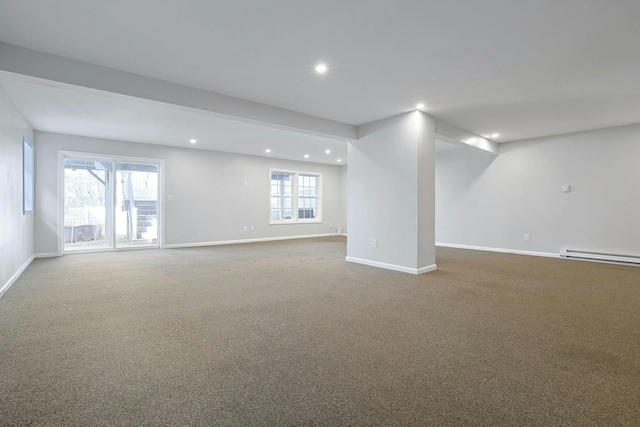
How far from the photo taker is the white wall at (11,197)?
11.4 feet

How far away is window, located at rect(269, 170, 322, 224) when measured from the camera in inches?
368

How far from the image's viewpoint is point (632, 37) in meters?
2.59

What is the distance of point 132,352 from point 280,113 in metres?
3.47

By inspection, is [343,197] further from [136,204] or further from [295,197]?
[136,204]

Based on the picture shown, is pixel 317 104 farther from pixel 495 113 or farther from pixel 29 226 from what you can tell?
pixel 29 226

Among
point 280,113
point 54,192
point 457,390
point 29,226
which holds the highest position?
point 280,113

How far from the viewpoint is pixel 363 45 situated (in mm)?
2736

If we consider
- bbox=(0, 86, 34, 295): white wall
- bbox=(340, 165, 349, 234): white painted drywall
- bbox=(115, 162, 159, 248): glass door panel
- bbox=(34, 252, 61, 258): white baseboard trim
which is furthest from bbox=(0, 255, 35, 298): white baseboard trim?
bbox=(340, 165, 349, 234): white painted drywall

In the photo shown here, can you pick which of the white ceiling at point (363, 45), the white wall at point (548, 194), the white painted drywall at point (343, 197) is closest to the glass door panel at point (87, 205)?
the white ceiling at point (363, 45)

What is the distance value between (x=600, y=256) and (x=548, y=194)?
1.41m

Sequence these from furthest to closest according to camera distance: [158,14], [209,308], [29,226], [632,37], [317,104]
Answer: [29,226]
[317,104]
[209,308]
[632,37]
[158,14]

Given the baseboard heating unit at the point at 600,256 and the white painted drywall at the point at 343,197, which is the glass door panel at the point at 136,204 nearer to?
the white painted drywall at the point at 343,197

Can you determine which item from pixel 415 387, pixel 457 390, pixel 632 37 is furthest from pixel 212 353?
pixel 632 37

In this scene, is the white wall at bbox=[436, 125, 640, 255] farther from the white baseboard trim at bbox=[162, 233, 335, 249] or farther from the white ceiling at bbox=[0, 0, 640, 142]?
the white baseboard trim at bbox=[162, 233, 335, 249]
